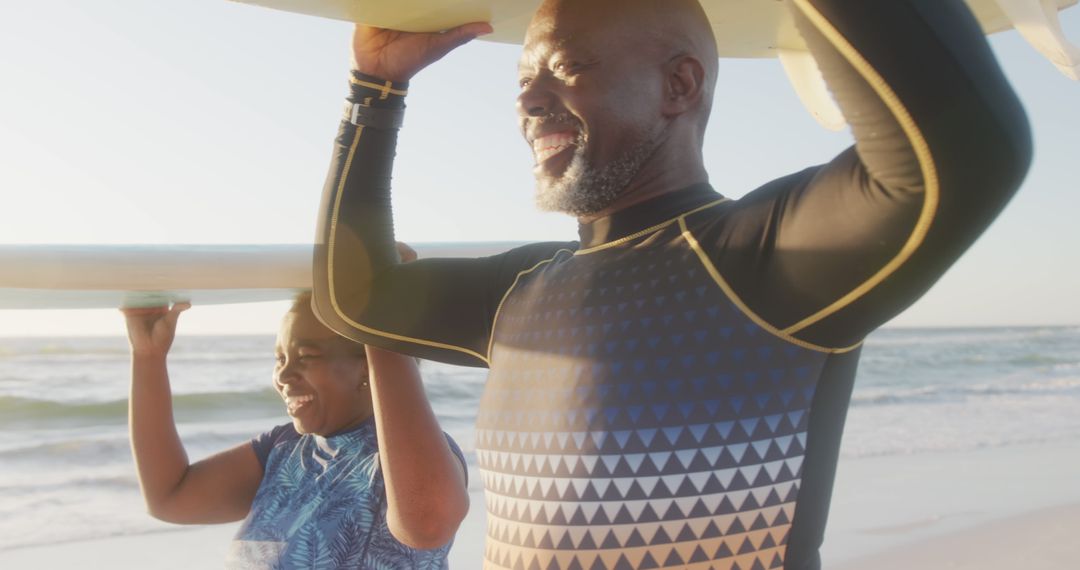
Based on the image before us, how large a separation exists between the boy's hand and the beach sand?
3054mm

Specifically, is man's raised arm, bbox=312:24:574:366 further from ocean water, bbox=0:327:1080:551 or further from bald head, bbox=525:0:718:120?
ocean water, bbox=0:327:1080:551

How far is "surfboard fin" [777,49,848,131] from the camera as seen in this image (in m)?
2.04

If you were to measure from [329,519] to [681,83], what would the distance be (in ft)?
4.81

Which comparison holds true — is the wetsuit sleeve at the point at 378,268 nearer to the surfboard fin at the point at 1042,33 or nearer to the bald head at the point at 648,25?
the bald head at the point at 648,25

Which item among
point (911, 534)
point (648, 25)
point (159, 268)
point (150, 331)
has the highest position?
point (648, 25)

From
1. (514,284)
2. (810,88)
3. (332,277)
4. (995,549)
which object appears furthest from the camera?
(995,549)

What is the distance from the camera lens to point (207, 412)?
13367 millimetres

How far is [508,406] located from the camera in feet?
5.08

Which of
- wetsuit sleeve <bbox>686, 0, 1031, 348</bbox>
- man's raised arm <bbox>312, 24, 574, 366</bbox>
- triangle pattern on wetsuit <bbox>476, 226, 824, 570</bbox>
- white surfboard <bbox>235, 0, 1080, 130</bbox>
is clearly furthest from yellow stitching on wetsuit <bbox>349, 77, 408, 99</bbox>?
wetsuit sleeve <bbox>686, 0, 1031, 348</bbox>

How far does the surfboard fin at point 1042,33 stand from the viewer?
161 cm

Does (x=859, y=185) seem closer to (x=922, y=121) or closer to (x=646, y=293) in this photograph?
(x=922, y=121)

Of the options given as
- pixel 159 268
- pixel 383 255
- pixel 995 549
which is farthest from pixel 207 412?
pixel 383 255

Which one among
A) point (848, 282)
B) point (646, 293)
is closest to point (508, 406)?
point (646, 293)

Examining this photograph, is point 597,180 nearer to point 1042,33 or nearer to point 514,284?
point 514,284
